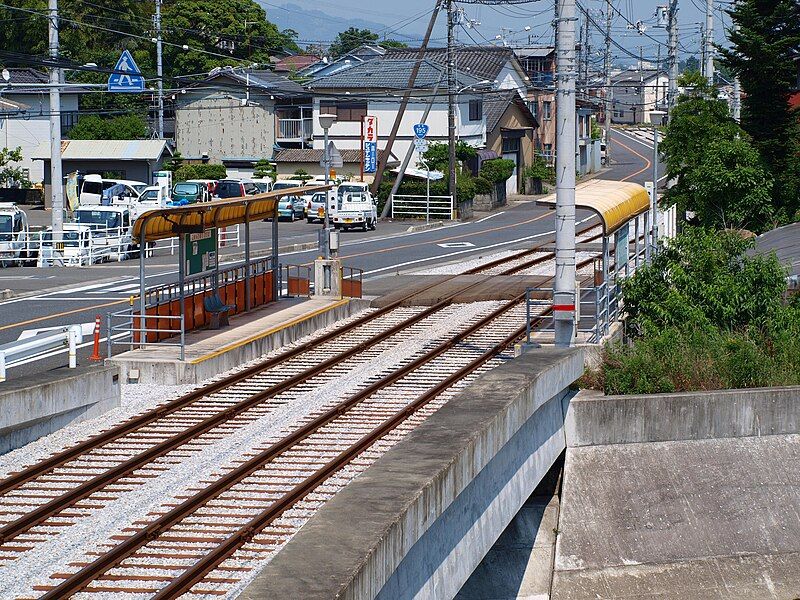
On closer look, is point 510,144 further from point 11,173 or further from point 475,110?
point 11,173

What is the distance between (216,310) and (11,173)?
48346 mm

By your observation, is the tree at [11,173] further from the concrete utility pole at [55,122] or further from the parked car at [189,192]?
the concrete utility pole at [55,122]

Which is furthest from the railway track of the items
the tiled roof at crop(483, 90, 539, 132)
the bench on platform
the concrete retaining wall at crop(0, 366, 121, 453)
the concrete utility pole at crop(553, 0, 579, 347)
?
the tiled roof at crop(483, 90, 539, 132)

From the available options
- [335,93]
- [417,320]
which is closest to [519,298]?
[417,320]

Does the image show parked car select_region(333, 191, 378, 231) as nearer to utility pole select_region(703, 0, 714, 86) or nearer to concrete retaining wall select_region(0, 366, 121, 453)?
utility pole select_region(703, 0, 714, 86)

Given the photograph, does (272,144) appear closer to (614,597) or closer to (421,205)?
(421,205)

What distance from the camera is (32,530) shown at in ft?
37.4

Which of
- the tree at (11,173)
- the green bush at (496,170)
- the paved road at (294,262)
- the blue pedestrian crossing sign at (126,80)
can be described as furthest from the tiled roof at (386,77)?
the blue pedestrian crossing sign at (126,80)

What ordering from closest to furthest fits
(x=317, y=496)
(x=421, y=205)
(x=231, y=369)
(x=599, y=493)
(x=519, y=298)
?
1. (x=317, y=496)
2. (x=599, y=493)
3. (x=231, y=369)
4. (x=519, y=298)
5. (x=421, y=205)

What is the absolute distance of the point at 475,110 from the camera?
231ft

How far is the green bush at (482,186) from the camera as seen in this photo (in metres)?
64.8

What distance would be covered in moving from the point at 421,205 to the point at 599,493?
43891 millimetres

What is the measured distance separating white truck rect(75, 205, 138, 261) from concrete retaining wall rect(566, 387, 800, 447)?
26766 mm

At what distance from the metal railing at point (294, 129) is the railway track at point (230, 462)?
1985 inches
